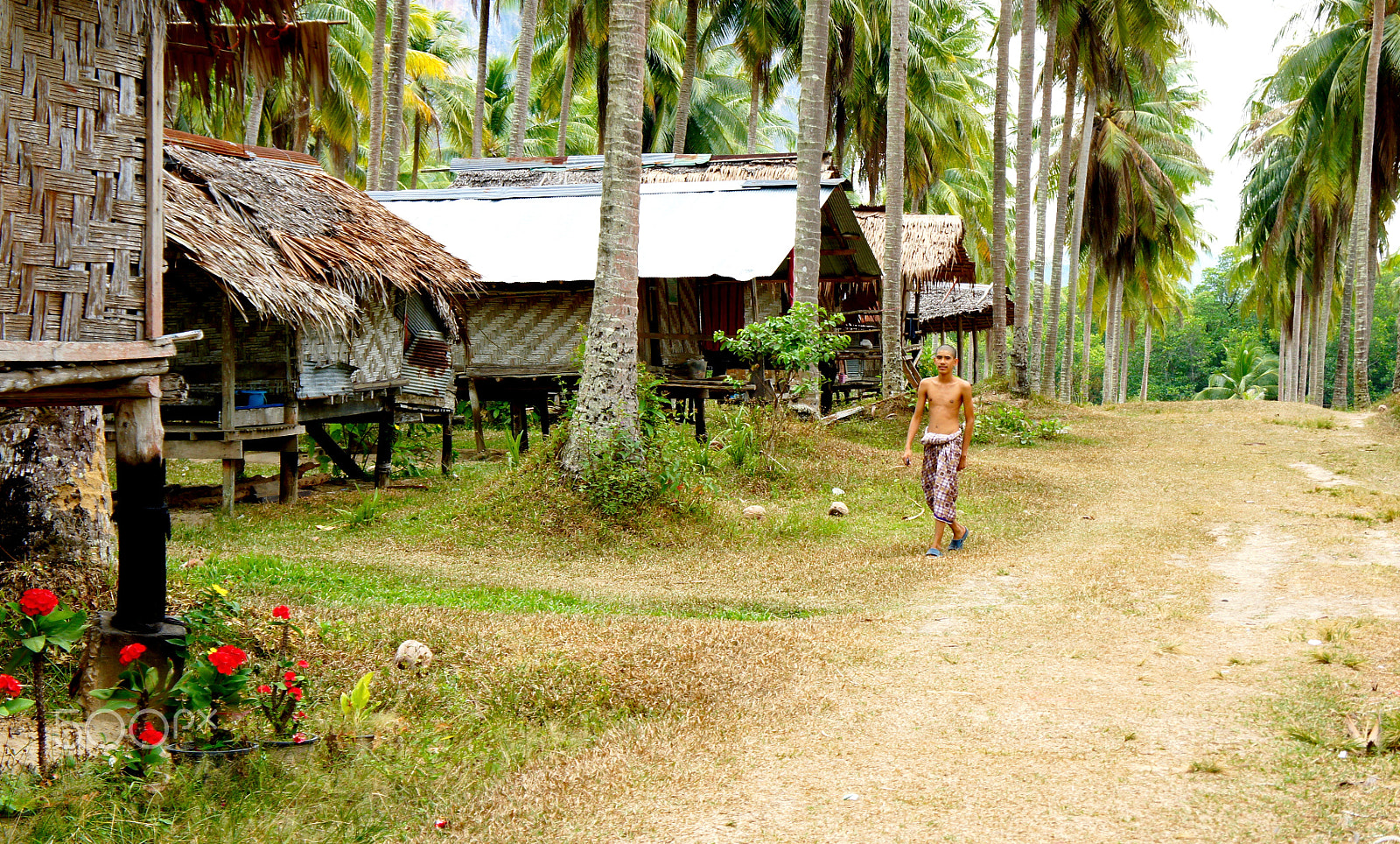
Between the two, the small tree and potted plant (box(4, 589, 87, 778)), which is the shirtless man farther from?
potted plant (box(4, 589, 87, 778))

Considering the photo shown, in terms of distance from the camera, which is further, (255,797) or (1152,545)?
(1152,545)

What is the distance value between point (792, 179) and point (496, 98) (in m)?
24.9

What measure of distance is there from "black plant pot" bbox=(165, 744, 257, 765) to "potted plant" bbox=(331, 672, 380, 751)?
40 centimetres

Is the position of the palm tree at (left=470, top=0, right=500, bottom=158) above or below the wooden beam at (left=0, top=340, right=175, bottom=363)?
above

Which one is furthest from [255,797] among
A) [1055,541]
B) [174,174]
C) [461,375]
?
[461,375]

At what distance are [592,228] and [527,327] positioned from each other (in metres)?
1.82

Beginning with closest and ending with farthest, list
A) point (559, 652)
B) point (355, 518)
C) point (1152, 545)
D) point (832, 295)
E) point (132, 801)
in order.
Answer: point (132, 801)
point (559, 652)
point (1152, 545)
point (355, 518)
point (832, 295)

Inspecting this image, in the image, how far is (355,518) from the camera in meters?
9.95

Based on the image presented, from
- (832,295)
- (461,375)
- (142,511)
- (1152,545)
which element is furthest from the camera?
(832,295)

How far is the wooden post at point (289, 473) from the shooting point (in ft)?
37.3

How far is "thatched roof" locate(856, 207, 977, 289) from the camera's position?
75.3ft

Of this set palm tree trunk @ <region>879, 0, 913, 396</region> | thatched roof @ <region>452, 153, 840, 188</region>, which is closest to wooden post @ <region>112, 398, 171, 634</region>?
palm tree trunk @ <region>879, 0, 913, 396</region>

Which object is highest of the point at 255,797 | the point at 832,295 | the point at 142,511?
the point at 832,295

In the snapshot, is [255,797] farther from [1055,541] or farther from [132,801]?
[1055,541]
